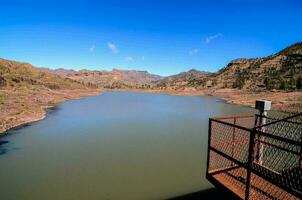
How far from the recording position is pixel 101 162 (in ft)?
67.8

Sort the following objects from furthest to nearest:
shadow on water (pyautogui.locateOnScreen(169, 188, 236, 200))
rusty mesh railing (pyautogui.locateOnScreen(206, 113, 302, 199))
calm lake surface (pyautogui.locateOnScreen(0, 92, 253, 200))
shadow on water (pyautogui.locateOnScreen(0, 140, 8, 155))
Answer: shadow on water (pyautogui.locateOnScreen(0, 140, 8, 155)), calm lake surface (pyautogui.locateOnScreen(0, 92, 253, 200)), shadow on water (pyautogui.locateOnScreen(169, 188, 236, 200)), rusty mesh railing (pyautogui.locateOnScreen(206, 113, 302, 199))

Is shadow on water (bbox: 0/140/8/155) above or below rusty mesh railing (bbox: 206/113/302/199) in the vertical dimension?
below

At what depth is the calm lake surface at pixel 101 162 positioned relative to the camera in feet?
51.2

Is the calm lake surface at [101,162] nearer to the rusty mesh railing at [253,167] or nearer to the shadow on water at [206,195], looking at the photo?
the shadow on water at [206,195]

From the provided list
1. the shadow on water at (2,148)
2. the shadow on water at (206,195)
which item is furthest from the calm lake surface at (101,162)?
the shadow on water at (206,195)

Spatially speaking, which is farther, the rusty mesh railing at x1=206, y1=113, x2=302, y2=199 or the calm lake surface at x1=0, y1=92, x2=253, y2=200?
the calm lake surface at x1=0, y1=92, x2=253, y2=200

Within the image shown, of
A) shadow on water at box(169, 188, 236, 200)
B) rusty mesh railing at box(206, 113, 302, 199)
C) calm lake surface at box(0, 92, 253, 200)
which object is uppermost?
rusty mesh railing at box(206, 113, 302, 199)

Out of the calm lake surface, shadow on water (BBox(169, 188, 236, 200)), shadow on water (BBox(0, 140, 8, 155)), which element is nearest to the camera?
shadow on water (BBox(169, 188, 236, 200))

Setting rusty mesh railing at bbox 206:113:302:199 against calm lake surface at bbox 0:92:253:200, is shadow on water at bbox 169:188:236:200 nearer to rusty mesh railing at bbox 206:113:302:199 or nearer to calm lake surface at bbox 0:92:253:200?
calm lake surface at bbox 0:92:253:200

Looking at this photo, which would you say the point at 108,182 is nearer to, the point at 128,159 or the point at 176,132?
the point at 128,159

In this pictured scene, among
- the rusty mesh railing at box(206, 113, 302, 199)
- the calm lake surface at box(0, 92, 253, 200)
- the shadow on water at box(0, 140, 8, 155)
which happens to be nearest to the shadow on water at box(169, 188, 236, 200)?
the calm lake surface at box(0, 92, 253, 200)

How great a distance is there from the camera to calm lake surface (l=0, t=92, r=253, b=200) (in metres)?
15.6

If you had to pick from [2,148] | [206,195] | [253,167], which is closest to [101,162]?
[206,195]

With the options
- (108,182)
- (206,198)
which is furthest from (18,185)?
(206,198)
